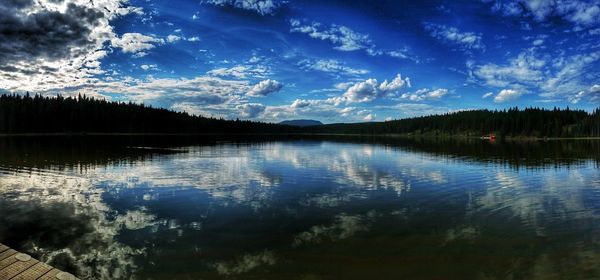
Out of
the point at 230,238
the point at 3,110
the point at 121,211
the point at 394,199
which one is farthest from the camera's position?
the point at 3,110

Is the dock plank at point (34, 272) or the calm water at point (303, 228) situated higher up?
the dock plank at point (34, 272)

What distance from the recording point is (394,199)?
24516 mm

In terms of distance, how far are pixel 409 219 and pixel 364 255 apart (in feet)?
20.8

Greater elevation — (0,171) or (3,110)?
(3,110)

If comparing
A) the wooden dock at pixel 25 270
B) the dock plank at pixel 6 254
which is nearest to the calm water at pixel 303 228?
the dock plank at pixel 6 254

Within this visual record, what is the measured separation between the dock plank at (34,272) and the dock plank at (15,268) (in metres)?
0.21

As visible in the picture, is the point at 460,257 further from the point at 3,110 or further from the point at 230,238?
the point at 3,110

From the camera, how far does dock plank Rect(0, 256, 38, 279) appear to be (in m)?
10.8

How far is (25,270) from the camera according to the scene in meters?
11.1

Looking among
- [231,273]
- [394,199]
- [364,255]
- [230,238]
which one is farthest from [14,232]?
[394,199]

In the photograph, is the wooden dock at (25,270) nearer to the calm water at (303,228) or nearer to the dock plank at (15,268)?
the dock plank at (15,268)

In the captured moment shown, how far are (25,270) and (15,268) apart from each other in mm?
482

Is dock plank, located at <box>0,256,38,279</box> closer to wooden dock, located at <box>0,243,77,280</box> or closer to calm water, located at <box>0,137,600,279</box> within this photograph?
wooden dock, located at <box>0,243,77,280</box>

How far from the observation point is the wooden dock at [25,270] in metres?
10.6
